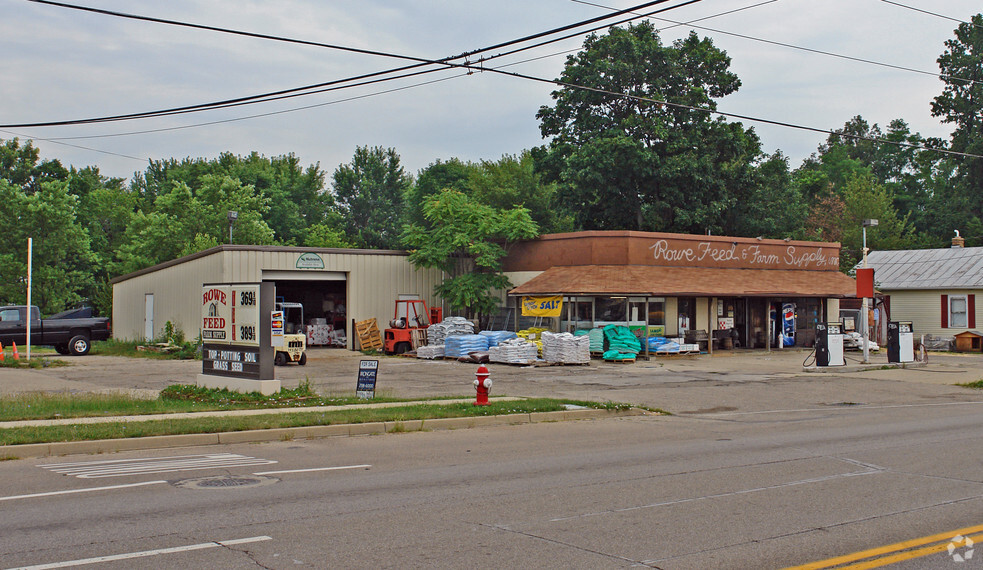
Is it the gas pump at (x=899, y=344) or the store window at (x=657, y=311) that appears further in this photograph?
the store window at (x=657, y=311)

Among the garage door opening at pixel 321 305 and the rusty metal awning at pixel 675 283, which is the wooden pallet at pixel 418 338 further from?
the garage door opening at pixel 321 305

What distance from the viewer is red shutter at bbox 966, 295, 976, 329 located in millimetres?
43906

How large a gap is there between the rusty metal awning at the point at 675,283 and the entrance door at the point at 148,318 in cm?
1636

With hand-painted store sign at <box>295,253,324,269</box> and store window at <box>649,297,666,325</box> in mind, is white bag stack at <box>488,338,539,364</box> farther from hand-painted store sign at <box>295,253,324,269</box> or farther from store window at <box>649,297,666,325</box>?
hand-painted store sign at <box>295,253,324,269</box>

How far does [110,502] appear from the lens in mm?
8766

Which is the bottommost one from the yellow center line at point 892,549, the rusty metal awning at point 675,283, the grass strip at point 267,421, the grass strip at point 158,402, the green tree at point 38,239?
the yellow center line at point 892,549

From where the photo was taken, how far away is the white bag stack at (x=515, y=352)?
98.9 feet

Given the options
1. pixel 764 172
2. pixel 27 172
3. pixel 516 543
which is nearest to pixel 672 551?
pixel 516 543

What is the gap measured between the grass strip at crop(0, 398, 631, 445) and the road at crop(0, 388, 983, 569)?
80 centimetres

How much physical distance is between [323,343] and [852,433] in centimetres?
2962

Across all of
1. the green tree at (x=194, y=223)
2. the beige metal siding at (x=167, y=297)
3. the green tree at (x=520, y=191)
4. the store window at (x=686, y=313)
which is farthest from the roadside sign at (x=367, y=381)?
the green tree at (x=520, y=191)

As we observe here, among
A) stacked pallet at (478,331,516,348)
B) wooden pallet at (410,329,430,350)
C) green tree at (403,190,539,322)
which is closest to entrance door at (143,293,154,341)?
green tree at (403,190,539,322)

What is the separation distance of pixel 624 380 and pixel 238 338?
37.2ft

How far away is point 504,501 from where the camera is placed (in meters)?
8.92
